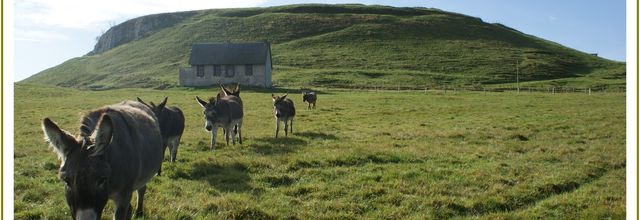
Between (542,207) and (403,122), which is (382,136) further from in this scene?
(542,207)

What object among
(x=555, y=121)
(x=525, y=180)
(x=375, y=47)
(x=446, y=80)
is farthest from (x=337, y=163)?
(x=375, y=47)

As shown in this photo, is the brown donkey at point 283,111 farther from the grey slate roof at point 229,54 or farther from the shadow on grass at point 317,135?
the grey slate roof at point 229,54

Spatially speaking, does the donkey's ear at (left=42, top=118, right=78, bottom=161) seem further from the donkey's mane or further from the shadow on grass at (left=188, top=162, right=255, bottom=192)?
the shadow on grass at (left=188, top=162, right=255, bottom=192)

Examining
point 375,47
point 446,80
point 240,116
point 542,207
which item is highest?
point 375,47

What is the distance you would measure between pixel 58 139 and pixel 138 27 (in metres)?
202

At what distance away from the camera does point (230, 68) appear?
7938 cm

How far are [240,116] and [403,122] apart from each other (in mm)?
11934

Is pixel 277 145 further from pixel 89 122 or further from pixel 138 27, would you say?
pixel 138 27

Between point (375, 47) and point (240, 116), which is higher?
point (375, 47)

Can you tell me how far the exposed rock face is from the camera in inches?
7155

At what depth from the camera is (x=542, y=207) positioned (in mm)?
8836

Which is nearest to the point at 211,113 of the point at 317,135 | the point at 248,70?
the point at 317,135

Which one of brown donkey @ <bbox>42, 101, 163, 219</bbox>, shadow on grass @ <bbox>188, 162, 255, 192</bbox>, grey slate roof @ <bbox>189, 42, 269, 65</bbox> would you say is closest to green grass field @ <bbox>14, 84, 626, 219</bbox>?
shadow on grass @ <bbox>188, 162, 255, 192</bbox>

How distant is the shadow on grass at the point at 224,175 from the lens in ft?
33.4
